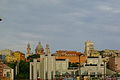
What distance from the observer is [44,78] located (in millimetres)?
89312

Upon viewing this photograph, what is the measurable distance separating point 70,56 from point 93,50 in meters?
17.0

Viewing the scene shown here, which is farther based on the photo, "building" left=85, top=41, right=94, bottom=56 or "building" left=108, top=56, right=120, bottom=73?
"building" left=85, top=41, right=94, bottom=56

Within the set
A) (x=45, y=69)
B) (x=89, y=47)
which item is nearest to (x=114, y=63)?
(x=89, y=47)

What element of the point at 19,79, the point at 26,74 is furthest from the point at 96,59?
the point at 19,79

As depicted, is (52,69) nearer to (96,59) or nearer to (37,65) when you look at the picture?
(37,65)

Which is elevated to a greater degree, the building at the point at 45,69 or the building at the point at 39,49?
the building at the point at 39,49

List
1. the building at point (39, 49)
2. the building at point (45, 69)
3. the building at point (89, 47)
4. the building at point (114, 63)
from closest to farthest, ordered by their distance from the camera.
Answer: the building at point (45, 69) → the building at point (114, 63) → the building at point (39, 49) → the building at point (89, 47)

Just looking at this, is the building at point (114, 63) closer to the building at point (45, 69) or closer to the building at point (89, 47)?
the building at point (89, 47)

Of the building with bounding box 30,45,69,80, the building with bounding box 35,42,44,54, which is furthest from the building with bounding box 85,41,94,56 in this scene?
the building with bounding box 30,45,69,80

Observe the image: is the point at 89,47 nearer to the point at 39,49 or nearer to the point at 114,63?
the point at 39,49

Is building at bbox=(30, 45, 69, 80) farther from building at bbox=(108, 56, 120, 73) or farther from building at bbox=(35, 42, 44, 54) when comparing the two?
building at bbox=(35, 42, 44, 54)

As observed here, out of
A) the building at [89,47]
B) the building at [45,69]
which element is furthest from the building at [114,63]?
the building at [45,69]

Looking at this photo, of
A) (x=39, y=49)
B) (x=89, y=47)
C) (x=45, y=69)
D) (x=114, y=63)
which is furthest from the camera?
(x=89, y=47)

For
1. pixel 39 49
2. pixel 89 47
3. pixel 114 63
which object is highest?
pixel 89 47
